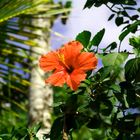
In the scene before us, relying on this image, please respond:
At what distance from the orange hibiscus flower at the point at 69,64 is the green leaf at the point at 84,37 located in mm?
64

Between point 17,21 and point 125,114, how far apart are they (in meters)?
3.00

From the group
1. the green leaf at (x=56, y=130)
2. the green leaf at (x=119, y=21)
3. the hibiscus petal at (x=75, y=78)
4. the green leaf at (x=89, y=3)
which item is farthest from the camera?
the green leaf at (x=119, y=21)

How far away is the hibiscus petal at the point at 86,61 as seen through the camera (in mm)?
1181

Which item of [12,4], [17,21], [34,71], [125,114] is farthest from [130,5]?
[34,71]

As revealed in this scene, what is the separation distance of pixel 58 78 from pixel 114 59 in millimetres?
159

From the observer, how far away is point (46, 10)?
4309mm

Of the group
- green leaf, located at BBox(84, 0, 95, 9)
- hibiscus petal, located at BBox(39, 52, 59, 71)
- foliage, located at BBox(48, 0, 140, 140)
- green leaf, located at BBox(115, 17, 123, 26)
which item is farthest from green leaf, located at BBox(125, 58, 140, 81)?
green leaf, located at BBox(115, 17, 123, 26)

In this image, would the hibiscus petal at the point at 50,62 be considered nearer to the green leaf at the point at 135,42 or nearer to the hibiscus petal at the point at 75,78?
the hibiscus petal at the point at 75,78

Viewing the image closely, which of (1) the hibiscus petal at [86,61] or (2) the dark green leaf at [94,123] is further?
(2) the dark green leaf at [94,123]

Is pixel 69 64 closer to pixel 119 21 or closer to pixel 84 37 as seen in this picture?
pixel 84 37

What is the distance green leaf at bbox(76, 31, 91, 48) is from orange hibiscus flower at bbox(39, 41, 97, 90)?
0.06m

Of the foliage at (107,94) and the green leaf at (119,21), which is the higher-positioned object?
the green leaf at (119,21)

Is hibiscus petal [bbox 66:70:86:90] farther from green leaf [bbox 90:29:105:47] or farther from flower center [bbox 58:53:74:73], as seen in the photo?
green leaf [bbox 90:29:105:47]

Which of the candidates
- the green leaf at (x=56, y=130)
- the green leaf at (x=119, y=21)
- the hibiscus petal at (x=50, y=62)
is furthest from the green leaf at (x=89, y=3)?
the green leaf at (x=56, y=130)
